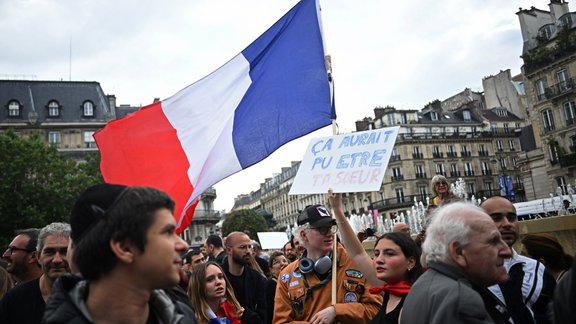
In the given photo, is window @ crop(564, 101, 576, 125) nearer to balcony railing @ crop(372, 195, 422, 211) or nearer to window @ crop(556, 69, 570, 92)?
window @ crop(556, 69, 570, 92)

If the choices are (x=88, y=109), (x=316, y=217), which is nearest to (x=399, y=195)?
(x=88, y=109)

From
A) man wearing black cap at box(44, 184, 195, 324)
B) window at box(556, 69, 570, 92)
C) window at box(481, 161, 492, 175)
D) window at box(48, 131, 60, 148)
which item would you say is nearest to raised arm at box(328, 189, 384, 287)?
man wearing black cap at box(44, 184, 195, 324)

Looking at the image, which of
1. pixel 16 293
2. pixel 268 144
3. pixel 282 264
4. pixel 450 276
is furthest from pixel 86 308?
pixel 282 264

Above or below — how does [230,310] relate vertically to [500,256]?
below

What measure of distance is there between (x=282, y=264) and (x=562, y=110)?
4103 centimetres

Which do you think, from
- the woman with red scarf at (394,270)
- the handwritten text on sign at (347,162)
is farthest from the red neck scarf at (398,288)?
the handwritten text on sign at (347,162)

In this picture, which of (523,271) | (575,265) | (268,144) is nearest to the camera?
(575,265)

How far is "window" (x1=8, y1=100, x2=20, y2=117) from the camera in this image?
52.2 metres

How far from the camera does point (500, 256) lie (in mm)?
2611

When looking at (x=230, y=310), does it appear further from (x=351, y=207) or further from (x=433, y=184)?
(x=351, y=207)

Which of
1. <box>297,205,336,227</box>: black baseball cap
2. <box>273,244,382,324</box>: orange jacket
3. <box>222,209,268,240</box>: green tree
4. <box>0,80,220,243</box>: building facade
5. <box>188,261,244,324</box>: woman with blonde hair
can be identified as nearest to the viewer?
<box>273,244,382,324</box>: orange jacket

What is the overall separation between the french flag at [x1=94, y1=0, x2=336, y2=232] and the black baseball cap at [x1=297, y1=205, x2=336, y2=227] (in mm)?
1491

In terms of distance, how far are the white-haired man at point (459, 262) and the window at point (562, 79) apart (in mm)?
43635

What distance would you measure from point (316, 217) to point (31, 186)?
112ft
